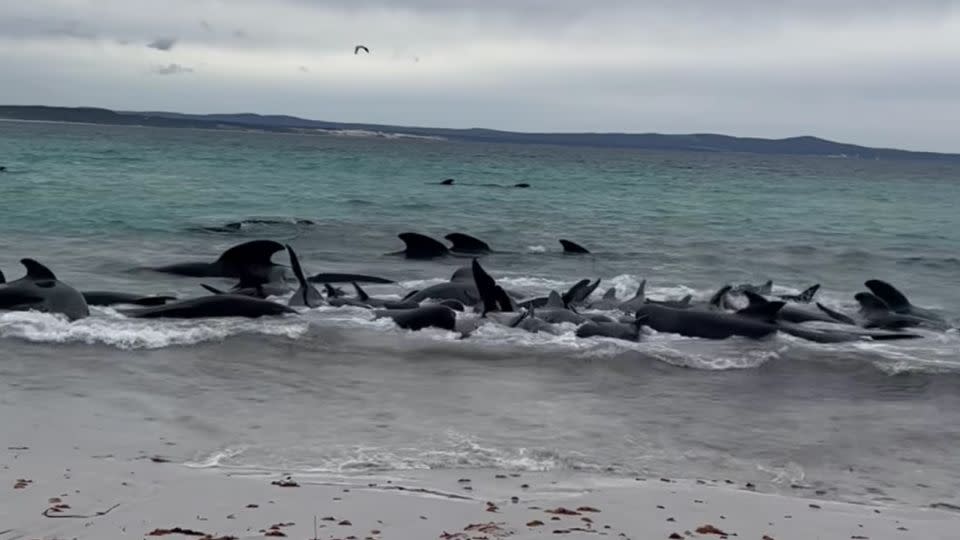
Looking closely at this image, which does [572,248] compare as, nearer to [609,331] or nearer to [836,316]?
[836,316]

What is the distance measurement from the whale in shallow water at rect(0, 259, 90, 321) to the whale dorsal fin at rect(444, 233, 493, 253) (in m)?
11.9

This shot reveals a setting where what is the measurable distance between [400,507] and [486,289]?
29.2 ft

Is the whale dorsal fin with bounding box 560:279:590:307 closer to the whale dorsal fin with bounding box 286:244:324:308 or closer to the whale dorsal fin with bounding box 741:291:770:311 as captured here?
the whale dorsal fin with bounding box 741:291:770:311

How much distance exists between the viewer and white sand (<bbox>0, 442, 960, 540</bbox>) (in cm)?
750

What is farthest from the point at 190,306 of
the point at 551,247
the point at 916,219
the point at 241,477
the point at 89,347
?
the point at 916,219

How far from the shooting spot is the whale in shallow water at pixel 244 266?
19781 millimetres

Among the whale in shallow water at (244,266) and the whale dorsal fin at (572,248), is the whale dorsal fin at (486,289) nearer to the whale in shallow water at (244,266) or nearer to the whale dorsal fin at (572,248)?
the whale in shallow water at (244,266)

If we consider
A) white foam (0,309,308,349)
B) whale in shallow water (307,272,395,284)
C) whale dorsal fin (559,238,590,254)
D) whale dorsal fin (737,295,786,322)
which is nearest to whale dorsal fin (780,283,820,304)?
whale dorsal fin (737,295,786,322)

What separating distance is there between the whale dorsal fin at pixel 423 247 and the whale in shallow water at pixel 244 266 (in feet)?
18.5

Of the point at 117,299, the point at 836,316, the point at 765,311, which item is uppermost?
the point at 765,311

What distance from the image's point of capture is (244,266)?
20.5 metres

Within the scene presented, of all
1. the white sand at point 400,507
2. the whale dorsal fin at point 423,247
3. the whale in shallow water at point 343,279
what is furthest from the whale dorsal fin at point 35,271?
the whale dorsal fin at point 423,247

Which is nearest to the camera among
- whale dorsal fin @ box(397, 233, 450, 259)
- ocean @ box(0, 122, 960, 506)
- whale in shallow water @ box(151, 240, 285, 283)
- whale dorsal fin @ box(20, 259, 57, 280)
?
ocean @ box(0, 122, 960, 506)

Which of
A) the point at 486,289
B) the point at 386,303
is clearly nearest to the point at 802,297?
the point at 486,289
